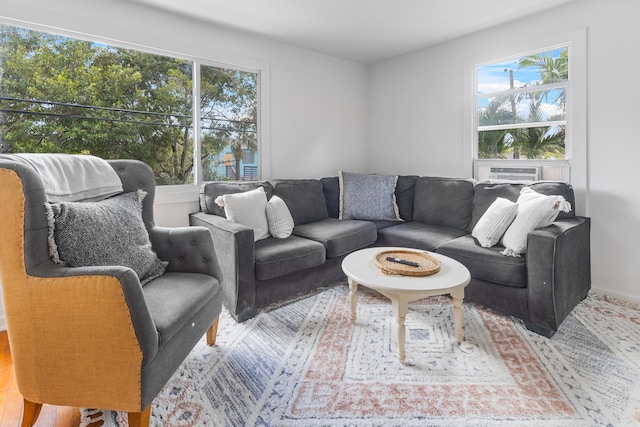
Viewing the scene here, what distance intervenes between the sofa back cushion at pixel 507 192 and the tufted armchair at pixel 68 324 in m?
2.65

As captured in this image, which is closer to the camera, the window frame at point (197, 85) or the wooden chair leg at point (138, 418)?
the wooden chair leg at point (138, 418)

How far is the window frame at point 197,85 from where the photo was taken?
8.16 ft

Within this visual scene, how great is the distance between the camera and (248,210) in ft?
Result: 8.79

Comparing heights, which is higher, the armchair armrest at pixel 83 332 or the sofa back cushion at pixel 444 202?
the sofa back cushion at pixel 444 202

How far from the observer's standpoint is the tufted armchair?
1.22 m

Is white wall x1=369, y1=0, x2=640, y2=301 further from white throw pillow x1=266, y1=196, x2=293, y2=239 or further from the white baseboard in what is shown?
white throw pillow x1=266, y1=196, x2=293, y2=239

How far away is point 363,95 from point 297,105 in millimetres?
1116

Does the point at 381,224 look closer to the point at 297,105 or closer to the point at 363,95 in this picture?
the point at 297,105

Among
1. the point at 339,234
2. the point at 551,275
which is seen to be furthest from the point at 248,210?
the point at 551,275

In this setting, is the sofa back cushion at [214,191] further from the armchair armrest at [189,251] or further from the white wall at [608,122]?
the white wall at [608,122]

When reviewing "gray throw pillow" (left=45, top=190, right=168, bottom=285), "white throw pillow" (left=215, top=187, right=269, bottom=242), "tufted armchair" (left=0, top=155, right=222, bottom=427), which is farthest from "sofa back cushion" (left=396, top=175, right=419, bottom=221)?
"tufted armchair" (left=0, top=155, right=222, bottom=427)

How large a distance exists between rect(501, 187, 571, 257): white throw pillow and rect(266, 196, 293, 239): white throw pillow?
1614mm

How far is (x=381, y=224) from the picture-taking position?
3.37 metres

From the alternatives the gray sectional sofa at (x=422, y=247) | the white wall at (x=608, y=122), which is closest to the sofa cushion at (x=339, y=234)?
the gray sectional sofa at (x=422, y=247)
